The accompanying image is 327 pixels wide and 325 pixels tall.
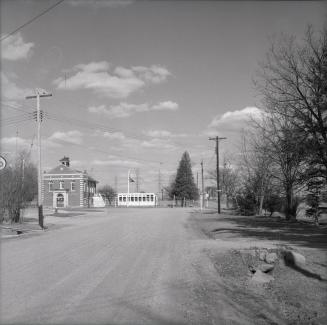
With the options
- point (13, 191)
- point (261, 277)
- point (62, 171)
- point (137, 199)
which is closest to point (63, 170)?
point (62, 171)

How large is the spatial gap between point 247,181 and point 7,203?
24.1m

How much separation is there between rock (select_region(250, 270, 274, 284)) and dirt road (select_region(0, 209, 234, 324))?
867 millimetres

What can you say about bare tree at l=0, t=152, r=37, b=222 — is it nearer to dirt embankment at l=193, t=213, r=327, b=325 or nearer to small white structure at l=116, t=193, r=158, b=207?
dirt embankment at l=193, t=213, r=327, b=325

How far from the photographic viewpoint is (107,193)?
111312 millimetres

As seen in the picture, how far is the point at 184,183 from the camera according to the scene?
10250cm

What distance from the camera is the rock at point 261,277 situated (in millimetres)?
9655

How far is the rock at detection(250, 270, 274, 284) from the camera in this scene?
965 centimetres

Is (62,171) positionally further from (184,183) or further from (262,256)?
(262,256)

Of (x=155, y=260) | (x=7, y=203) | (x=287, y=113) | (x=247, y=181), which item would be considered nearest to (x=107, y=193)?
(x=247, y=181)

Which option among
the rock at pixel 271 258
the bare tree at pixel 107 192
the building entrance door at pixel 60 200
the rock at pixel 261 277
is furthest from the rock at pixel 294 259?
the bare tree at pixel 107 192

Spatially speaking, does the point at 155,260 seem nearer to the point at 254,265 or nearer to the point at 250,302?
the point at 254,265

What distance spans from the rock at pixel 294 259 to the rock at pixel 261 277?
87 centimetres

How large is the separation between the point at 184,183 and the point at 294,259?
9170 cm

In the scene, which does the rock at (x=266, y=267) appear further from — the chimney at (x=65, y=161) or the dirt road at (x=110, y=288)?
the chimney at (x=65, y=161)
